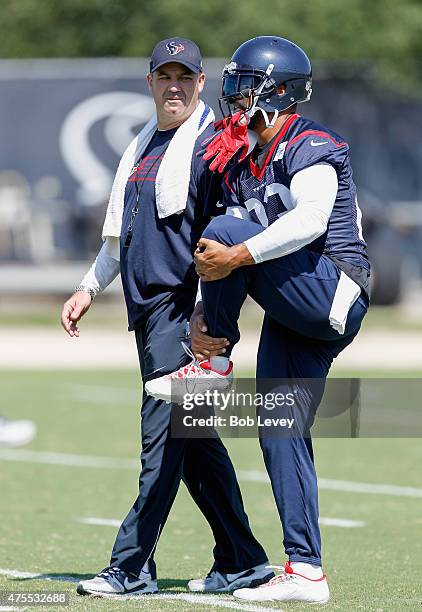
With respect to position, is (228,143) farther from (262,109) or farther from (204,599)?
(204,599)

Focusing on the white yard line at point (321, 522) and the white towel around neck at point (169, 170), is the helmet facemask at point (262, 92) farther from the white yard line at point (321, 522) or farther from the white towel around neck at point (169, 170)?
the white yard line at point (321, 522)

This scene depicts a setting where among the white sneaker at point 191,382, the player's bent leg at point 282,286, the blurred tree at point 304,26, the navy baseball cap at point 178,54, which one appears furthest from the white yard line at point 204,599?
the blurred tree at point 304,26

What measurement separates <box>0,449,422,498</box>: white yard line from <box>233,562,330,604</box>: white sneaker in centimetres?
388

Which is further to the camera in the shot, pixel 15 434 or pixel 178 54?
pixel 15 434

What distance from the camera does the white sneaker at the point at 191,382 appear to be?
5.71 m

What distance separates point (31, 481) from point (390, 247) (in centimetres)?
1660

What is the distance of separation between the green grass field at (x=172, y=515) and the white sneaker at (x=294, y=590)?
0.18ft

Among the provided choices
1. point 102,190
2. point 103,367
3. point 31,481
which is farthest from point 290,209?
→ point 102,190

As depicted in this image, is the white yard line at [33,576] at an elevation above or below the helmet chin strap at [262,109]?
below

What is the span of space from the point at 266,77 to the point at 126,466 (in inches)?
216

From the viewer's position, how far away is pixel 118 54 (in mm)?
37031

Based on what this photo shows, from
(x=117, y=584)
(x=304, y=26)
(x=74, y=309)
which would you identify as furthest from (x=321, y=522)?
(x=304, y=26)

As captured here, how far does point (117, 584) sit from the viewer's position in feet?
19.1

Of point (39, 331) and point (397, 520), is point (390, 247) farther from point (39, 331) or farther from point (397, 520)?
point (397, 520)
